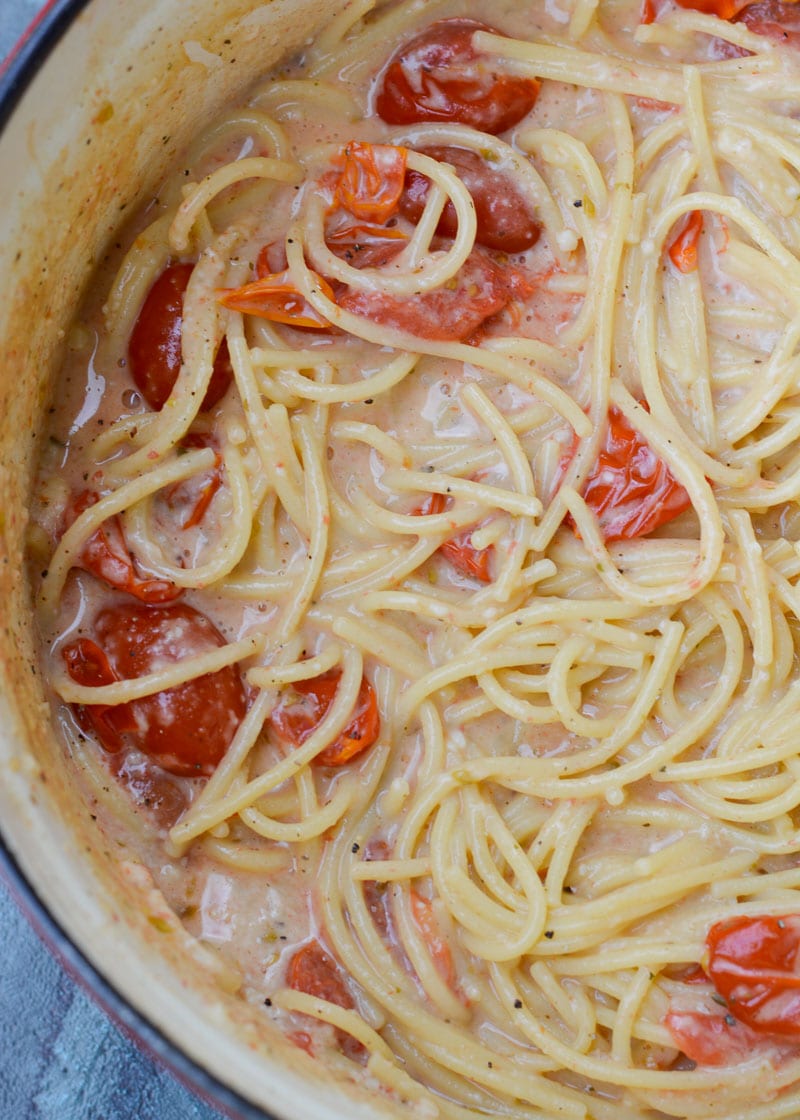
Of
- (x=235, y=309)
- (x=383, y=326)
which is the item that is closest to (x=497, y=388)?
(x=383, y=326)

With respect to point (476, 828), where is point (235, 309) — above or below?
above

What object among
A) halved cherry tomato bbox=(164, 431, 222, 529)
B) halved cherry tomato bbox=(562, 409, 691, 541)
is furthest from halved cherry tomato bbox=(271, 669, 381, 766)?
halved cherry tomato bbox=(562, 409, 691, 541)

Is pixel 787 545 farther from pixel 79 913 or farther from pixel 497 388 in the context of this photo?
pixel 79 913

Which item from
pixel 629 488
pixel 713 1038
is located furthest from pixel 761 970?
pixel 629 488

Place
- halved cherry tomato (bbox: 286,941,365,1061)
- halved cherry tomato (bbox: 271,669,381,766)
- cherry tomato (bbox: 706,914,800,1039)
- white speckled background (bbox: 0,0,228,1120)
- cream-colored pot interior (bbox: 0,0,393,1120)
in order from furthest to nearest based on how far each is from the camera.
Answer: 1. white speckled background (bbox: 0,0,228,1120)
2. halved cherry tomato (bbox: 271,669,381,766)
3. halved cherry tomato (bbox: 286,941,365,1061)
4. cherry tomato (bbox: 706,914,800,1039)
5. cream-colored pot interior (bbox: 0,0,393,1120)

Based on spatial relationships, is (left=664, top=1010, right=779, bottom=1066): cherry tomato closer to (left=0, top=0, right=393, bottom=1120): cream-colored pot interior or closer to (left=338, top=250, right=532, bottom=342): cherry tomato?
(left=0, top=0, right=393, bottom=1120): cream-colored pot interior
